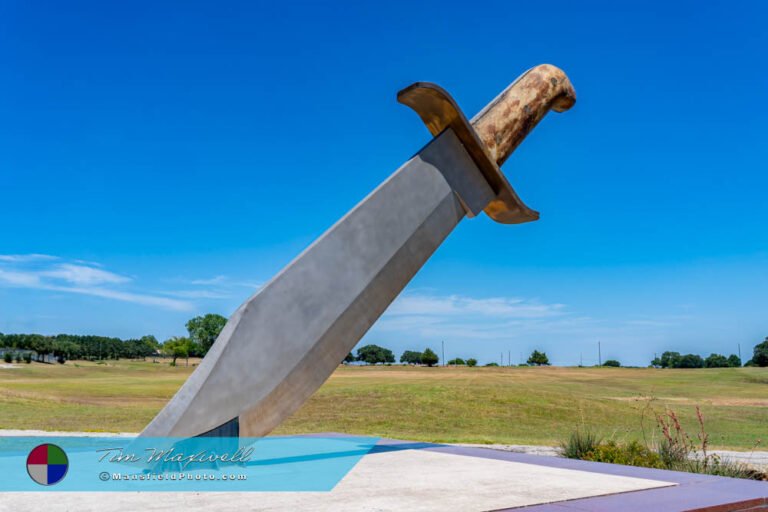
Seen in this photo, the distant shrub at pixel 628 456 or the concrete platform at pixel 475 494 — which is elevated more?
the concrete platform at pixel 475 494

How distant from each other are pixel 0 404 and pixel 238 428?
2353cm

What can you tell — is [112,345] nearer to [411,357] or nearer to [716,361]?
[411,357]

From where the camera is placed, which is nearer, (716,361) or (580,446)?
(580,446)

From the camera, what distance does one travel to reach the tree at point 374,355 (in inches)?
5052

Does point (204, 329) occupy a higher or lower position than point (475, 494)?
higher

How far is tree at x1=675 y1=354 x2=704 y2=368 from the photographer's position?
9950 centimetres

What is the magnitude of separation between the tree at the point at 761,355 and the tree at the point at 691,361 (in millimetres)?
10092


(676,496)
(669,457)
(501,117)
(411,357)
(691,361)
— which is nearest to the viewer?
(676,496)

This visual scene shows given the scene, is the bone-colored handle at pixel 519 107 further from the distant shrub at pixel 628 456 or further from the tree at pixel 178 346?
the tree at pixel 178 346

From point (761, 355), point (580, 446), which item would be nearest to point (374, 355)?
point (761, 355)

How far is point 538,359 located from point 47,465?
106314mm

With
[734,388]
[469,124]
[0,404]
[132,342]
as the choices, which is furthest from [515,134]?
[132,342]

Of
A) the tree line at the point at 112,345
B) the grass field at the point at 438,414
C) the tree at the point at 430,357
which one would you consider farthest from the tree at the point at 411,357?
the grass field at the point at 438,414

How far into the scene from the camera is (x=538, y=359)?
350 feet
